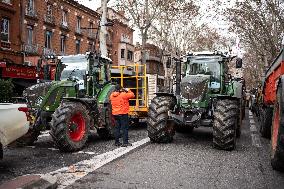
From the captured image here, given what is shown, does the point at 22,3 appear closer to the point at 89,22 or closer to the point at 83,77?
the point at 89,22

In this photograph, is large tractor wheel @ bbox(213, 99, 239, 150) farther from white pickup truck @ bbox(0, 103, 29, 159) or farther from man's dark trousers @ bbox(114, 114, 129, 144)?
white pickup truck @ bbox(0, 103, 29, 159)

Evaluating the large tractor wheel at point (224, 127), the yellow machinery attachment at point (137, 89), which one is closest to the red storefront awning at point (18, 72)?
the yellow machinery attachment at point (137, 89)

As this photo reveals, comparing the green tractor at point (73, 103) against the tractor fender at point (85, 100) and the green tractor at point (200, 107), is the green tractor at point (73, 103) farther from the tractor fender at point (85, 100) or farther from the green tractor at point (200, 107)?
the green tractor at point (200, 107)

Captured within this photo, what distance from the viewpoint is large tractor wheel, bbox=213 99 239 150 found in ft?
29.3

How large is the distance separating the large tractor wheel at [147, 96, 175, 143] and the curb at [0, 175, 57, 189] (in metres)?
4.45

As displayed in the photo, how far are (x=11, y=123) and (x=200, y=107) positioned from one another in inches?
212

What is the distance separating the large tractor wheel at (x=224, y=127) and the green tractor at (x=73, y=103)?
328cm

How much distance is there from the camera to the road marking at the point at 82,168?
19.9 feet

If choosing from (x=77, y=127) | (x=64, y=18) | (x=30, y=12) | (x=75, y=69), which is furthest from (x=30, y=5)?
(x=77, y=127)

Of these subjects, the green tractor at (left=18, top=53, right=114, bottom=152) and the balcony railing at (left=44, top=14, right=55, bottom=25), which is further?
the balcony railing at (left=44, top=14, right=55, bottom=25)

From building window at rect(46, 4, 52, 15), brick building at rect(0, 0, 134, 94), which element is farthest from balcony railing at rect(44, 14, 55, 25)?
building window at rect(46, 4, 52, 15)

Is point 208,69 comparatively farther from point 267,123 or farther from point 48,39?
point 48,39

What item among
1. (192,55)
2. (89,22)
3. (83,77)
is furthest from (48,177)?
(89,22)

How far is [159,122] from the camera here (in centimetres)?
976
